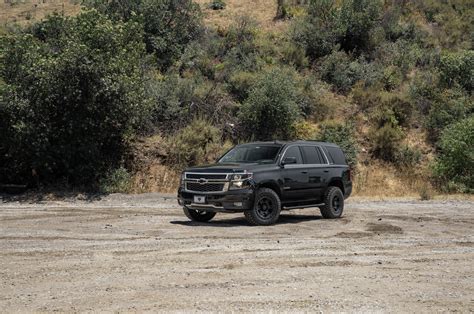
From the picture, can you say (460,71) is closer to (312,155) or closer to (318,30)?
(318,30)

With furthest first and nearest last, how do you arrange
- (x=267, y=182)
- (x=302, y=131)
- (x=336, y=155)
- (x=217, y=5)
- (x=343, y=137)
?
(x=217, y=5) → (x=302, y=131) → (x=343, y=137) → (x=336, y=155) → (x=267, y=182)

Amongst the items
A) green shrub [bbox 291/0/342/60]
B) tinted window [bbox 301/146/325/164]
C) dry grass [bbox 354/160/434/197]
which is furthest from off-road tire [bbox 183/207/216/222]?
green shrub [bbox 291/0/342/60]

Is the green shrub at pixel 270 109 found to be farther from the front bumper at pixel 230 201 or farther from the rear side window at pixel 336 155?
the front bumper at pixel 230 201

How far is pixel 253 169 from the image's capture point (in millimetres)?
13891

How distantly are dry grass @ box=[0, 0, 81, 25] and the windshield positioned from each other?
3051 cm

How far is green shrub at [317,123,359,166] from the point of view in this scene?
27266 mm

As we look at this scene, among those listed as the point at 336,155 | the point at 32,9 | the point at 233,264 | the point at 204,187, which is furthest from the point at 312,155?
the point at 32,9

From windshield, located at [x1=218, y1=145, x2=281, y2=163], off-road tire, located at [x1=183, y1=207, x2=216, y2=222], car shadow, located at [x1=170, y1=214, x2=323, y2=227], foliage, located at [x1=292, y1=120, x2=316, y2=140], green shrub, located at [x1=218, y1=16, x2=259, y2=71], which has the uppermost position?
green shrub, located at [x1=218, y1=16, x2=259, y2=71]

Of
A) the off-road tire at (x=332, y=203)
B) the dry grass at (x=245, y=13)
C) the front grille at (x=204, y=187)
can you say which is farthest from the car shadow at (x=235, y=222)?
the dry grass at (x=245, y=13)

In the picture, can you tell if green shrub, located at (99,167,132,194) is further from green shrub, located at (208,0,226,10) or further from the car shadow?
green shrub, located at (208,0,226,10)

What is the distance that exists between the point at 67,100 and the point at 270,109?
9.35m

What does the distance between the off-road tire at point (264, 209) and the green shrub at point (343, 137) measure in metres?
13.5

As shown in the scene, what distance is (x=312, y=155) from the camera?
15906 millimetres

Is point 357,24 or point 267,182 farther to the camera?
point 357,24
